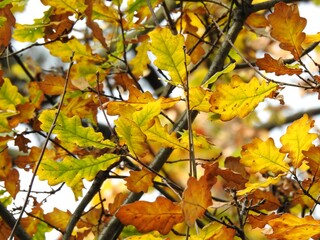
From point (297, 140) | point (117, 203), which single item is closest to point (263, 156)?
point (297, 140)

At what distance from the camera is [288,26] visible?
3.33ft

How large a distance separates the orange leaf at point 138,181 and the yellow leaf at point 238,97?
175 mm

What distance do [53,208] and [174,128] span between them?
33 centimetres

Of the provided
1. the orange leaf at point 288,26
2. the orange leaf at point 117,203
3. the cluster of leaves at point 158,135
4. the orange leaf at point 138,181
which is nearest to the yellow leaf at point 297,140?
the cluster of leaves at point 158,135

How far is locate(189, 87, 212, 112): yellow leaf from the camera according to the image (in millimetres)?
1028

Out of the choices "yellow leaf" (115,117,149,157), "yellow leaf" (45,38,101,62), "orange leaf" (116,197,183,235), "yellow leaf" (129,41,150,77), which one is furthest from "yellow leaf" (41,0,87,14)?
"orange leaf" (116,197,183,235)

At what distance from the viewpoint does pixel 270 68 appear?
105cm

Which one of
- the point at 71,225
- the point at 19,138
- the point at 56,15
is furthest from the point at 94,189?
the point at 56,15

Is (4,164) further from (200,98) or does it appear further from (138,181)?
(200,98)

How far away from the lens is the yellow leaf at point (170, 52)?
1000 millimetres

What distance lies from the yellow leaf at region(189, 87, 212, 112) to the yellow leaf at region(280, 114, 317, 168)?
0.15 m

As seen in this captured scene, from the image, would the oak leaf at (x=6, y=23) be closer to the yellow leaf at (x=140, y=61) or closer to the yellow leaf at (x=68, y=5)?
the yellow leaf at (x=68, y=5)

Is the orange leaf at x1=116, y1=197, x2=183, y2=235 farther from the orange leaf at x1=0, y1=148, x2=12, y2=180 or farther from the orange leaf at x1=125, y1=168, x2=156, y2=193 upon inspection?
the orange leaf at x1=0, y1=148, x2=12, y2=180

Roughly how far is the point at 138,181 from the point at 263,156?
0.73 ft
